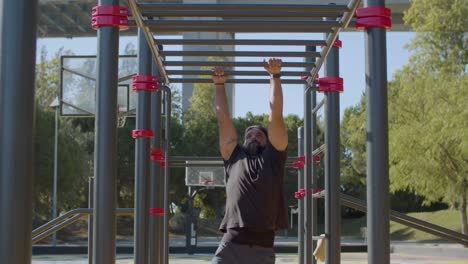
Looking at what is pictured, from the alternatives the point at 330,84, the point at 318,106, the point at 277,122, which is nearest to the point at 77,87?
the point at 318,106

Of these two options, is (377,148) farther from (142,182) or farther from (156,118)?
(156,118)

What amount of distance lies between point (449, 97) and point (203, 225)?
54.9 feet

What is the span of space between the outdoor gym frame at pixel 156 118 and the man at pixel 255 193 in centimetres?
57

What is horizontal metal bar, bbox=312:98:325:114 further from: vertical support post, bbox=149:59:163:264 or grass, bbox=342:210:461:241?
grass, bbox=342:210:461:241

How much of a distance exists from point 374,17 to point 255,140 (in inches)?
42.1

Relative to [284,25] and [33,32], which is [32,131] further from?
[284,25]

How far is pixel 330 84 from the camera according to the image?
495 centimetres

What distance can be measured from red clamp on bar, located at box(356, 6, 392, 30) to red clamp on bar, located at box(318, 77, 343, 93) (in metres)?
1.79

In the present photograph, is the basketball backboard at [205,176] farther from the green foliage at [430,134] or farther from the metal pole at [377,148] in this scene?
the metal pole at [377,148]

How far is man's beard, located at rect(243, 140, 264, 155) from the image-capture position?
387cm

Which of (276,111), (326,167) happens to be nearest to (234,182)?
(276,111)

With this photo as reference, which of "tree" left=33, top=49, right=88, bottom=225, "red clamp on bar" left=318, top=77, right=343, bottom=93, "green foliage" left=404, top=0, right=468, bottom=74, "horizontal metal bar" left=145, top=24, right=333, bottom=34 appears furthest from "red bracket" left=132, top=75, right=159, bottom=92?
"tree" left=33, top=49, right=88, bottom=225

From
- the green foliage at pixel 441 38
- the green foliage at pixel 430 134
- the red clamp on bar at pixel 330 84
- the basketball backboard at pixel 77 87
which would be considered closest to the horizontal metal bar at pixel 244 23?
the red clamp on bar at pixel 330 84

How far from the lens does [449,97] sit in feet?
70.6
